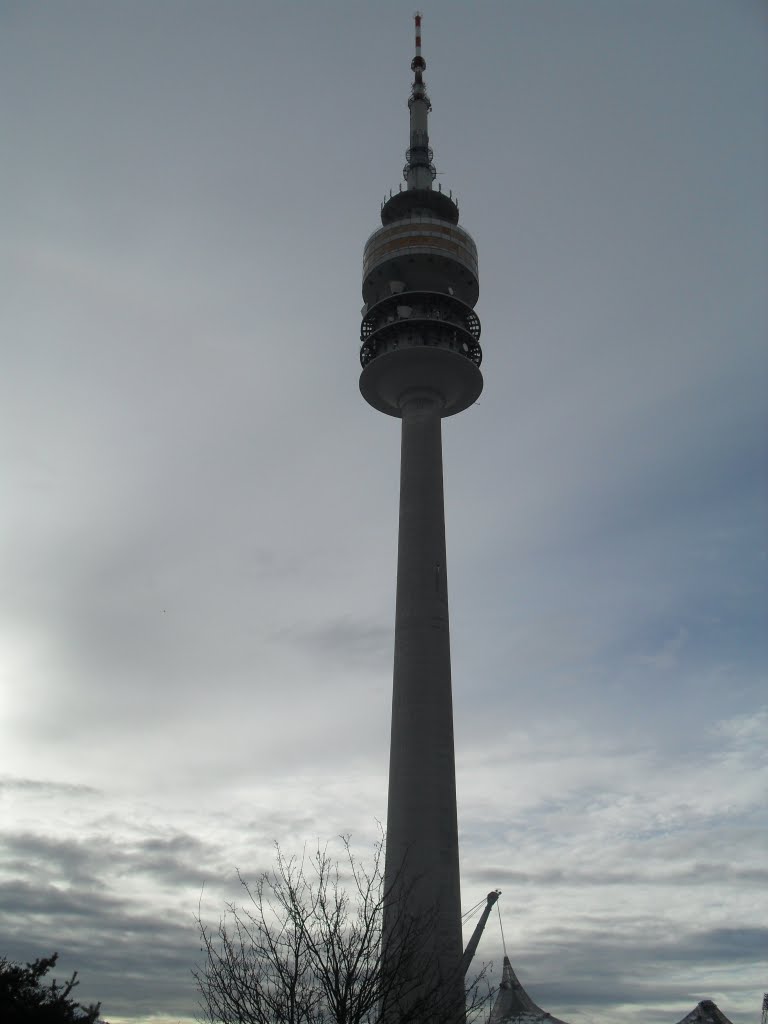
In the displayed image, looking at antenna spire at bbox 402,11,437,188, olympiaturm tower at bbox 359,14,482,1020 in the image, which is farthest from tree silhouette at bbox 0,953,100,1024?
antenna spire at bbox 402,11,437,188

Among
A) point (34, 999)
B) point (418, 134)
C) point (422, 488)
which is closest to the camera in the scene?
point (34, 999)

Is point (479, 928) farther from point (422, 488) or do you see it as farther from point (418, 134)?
point (418, 134)

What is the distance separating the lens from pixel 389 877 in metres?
47.3

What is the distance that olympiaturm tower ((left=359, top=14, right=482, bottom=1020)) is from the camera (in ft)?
155

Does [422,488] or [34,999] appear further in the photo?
[422,488]

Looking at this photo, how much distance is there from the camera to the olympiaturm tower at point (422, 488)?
1859 inches

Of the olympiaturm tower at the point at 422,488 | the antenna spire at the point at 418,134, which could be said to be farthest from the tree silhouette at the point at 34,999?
the antenna spire at the point at 418,134

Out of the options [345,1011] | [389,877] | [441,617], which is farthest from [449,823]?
[345,1011]

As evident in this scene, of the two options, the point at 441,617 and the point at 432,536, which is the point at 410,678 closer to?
the point at 441,617

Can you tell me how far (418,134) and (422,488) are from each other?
120ft

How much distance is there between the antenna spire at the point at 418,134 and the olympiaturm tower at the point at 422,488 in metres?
0.12

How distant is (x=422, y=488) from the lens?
57969mm

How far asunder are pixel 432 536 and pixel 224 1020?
112ft

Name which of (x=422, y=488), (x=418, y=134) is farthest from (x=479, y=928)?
(x=418, y=134)
